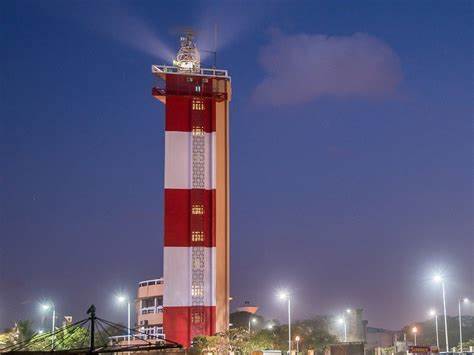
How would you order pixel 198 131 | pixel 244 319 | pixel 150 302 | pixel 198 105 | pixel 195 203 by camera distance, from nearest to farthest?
pixel 195 203 < pixel 198 131 < pixel 198 105 < pixel 150 302 < pixel 244 319

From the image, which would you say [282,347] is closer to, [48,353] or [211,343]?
[211,343]

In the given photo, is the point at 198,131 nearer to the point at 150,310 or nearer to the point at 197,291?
the point at 197,291

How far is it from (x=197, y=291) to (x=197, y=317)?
2330 mm

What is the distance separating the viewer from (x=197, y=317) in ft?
223

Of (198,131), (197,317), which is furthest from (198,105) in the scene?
(197,317)

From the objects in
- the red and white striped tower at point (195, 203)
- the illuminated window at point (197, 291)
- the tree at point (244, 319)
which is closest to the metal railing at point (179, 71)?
the red and white striped tower at point (195, 203)

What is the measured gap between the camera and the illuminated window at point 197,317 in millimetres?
67812

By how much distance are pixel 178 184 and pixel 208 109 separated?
7.81 m

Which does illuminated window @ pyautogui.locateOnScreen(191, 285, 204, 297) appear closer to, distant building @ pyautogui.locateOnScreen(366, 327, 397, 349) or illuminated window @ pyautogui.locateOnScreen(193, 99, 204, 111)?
illuminated window @ pyautogui.locateOnScreen(193, 99, 204, 111)

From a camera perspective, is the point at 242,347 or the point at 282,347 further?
the point at 282,347

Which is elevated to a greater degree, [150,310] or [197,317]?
[150,310]

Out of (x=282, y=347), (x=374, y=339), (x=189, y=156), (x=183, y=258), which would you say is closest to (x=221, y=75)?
(x=189, y=156)

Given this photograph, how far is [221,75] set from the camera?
241 ft

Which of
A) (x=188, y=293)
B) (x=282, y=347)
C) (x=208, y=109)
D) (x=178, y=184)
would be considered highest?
(x=208, y=109)
